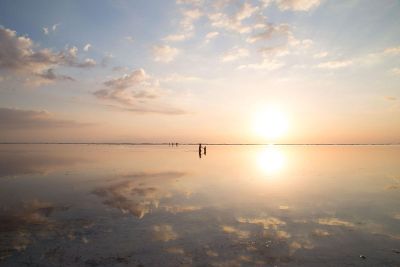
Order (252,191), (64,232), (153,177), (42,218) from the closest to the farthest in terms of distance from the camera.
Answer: (64,232) < (42,218) < (252,191) < (153,177)

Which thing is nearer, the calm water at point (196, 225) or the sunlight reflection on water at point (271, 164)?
the calm water at point (196, 225)

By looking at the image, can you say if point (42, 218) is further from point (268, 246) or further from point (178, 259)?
point (268, 246)

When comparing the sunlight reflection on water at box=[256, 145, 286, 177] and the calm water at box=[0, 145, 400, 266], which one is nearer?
the calm water at box=[0, 145, 400, 266]

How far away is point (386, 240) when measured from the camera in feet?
35.9

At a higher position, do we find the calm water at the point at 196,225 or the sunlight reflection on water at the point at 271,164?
the sunlight reflection on water at the point at 271,164

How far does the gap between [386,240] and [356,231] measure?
1.19 metres

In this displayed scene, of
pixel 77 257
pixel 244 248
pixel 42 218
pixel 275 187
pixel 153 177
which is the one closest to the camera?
pixel 77 257

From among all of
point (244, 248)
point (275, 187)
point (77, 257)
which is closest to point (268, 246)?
point (244, 248)

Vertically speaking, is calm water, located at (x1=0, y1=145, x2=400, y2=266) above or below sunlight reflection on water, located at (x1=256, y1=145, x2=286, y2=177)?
below

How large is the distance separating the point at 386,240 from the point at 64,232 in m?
11.4

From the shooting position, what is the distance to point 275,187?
2283 centimetres

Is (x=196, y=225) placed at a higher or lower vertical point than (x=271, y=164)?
lower

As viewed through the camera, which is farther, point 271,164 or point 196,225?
point 271,164

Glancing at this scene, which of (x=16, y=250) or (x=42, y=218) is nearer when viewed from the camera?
(x=16, y=250)
